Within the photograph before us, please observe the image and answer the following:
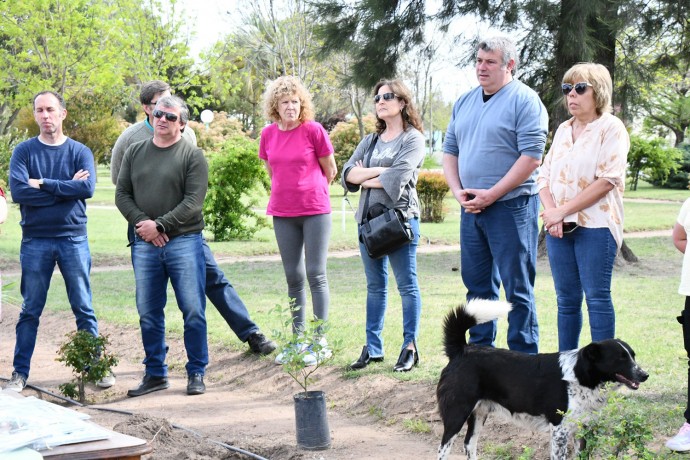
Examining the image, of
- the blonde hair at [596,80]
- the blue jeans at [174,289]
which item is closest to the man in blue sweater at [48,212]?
the blue jeans at [174,289]

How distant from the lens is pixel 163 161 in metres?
6.54

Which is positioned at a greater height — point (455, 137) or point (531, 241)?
point (455, 137)

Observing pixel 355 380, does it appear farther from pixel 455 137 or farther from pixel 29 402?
pixel 29 402

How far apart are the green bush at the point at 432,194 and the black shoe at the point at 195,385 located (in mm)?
14785

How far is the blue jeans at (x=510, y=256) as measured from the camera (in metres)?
5.36

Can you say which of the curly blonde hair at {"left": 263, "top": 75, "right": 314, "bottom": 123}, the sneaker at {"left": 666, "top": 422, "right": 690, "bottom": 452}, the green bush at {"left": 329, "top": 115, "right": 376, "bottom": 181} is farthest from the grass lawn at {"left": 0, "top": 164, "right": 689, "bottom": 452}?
the green bush at {"left": 329, "top": 115, "right": 376, "bottom": 181}

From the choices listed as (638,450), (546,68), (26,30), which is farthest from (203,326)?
(26,30)

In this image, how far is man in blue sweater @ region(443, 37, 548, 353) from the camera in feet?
17.6

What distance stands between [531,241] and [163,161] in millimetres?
2868

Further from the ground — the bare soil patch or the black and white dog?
the black and white dog

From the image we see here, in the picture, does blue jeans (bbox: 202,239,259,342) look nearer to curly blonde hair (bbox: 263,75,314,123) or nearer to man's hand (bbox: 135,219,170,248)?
man's hand (bbox: 135,219,170,248)

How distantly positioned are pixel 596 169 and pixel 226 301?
3726mm

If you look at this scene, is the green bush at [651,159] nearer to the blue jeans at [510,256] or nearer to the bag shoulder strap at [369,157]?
the bag shoulder strap at [369,157]

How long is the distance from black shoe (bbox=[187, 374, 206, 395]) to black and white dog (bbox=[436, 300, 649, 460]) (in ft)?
8.93
